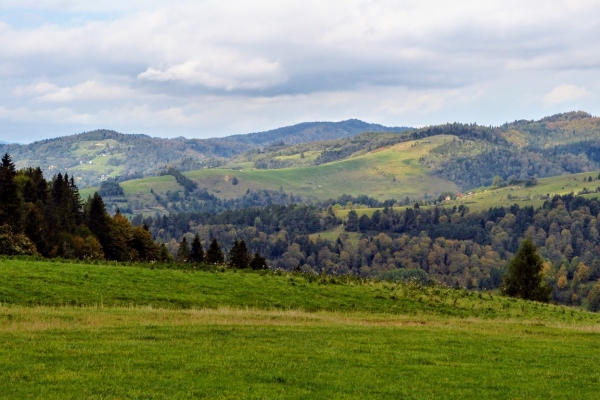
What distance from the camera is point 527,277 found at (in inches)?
2869

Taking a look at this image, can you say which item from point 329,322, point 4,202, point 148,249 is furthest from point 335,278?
point 148,249

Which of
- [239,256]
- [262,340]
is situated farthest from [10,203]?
[262,340]

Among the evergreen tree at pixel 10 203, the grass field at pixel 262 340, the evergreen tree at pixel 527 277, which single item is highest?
the evergreen tree at pixel 10 203

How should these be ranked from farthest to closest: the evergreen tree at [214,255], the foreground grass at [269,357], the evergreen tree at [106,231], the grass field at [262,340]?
the evergreen tree at [106,231], the evergreen tree at [214,255], the grass field at [262,340], the foreground grass at [269,357]

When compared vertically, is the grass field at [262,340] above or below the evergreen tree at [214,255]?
above

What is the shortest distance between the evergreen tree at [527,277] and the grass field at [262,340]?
26.6 metres

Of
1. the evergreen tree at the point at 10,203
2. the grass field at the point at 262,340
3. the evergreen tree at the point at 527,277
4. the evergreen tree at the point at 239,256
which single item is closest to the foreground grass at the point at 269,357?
the grass field at the point at 262,340

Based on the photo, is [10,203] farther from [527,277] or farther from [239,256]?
[527,277]

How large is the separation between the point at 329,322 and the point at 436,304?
1339 cm

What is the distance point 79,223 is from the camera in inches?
4055

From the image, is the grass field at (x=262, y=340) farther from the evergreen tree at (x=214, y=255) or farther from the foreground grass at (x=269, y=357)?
the evergreen tree at (x=214, y=255)

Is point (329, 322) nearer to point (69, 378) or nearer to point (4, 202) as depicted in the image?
point (69, 378)

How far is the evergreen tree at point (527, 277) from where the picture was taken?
7200cm

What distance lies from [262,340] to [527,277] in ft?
176
